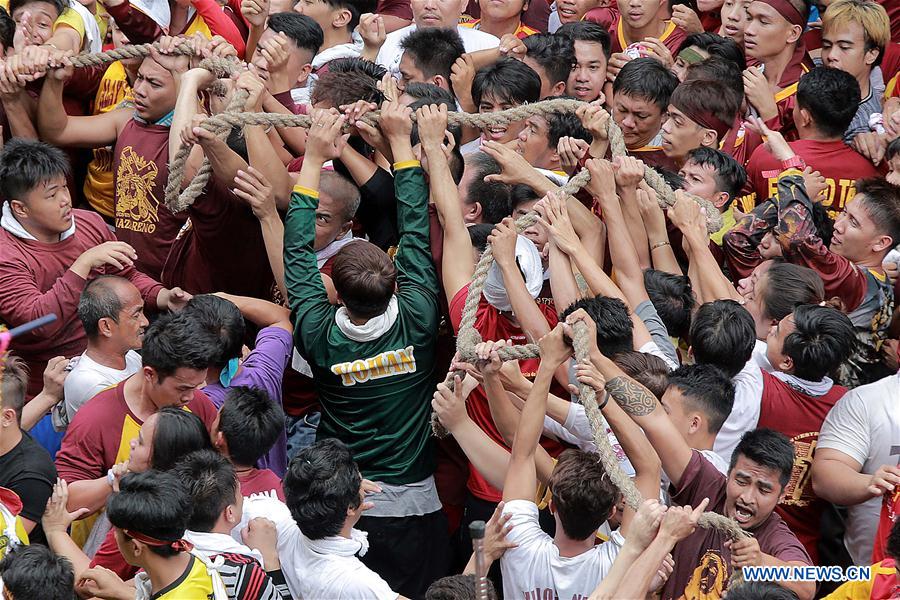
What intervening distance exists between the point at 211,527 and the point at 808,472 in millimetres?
2334

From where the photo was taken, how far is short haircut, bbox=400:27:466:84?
703 cm

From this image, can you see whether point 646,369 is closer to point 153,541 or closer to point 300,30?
point 153,541

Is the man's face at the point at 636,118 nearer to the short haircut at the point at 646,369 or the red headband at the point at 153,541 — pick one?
the short haircut at the point at 646,369

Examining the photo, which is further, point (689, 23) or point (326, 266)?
point (689, 23)

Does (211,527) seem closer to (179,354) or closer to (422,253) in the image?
(179,354)

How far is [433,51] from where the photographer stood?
23.1 feet

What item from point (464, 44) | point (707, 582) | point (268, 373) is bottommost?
point (464, 44)

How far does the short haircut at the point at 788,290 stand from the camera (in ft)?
16.8

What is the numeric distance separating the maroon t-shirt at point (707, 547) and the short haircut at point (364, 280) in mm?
1355

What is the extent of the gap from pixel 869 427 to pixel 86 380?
3.08 metres

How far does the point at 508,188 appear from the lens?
18.8ft

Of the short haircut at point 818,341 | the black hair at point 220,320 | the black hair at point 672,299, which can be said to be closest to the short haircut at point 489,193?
the black hair at point 672,299

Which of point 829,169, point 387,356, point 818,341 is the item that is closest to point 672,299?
point 818,341

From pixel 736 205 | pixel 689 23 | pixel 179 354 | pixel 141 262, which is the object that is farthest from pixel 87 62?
pixel 689 23
